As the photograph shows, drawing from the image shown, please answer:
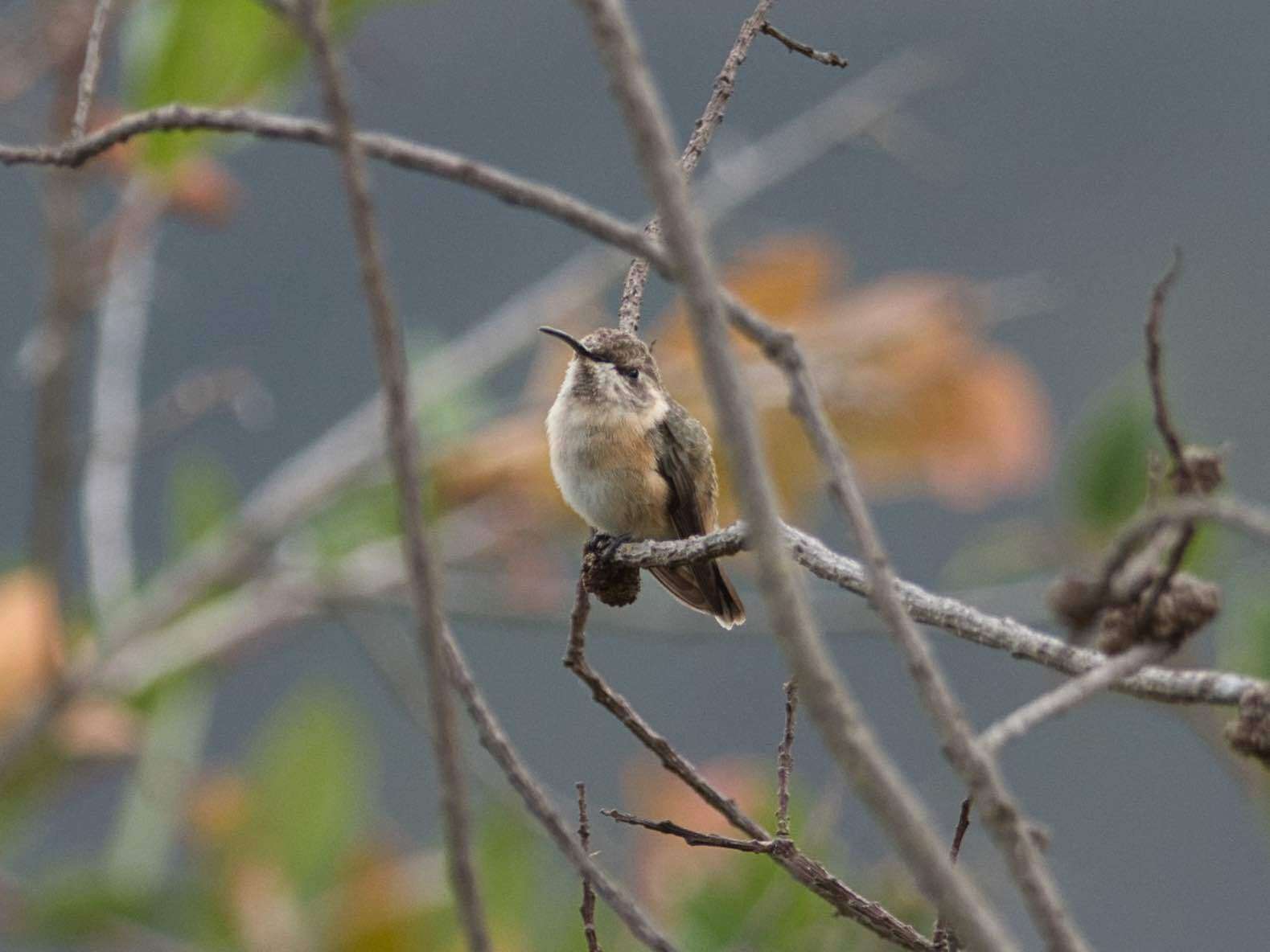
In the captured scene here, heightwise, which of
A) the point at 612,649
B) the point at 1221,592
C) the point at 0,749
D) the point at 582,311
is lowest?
the point at 1221,592

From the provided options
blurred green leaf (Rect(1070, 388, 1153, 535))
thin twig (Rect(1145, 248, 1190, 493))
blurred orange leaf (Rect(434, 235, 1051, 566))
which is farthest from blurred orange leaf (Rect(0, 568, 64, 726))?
thin twig (Rect(1145, 248, 1190, 493))

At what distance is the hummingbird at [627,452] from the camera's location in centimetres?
257

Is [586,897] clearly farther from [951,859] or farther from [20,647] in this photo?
[20,647]

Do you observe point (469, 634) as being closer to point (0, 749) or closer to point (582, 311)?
point (582, 311)

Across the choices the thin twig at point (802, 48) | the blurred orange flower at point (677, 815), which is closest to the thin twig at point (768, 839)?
the thin twig at point (802, 48)

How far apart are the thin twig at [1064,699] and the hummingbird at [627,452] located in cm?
173

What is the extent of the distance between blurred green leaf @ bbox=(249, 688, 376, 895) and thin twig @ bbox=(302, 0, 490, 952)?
110 inches

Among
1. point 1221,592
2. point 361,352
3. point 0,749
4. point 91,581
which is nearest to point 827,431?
point 1221,592

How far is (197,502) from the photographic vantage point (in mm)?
3539

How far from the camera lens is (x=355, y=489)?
11.1ft

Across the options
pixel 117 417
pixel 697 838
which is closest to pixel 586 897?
pixel 697 838

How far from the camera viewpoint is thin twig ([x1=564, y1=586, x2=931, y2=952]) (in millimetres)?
954

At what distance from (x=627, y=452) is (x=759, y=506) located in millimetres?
2016

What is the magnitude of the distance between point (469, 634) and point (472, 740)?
3502 mm
